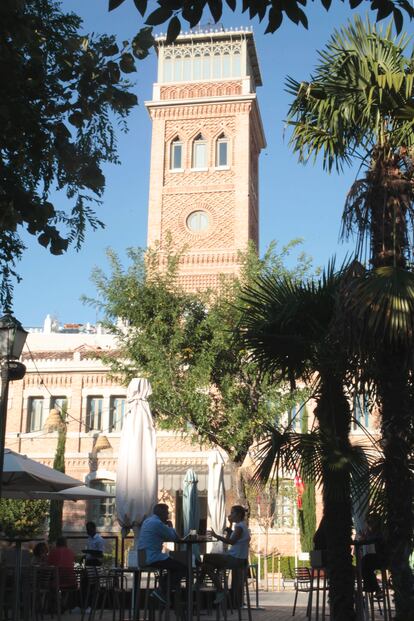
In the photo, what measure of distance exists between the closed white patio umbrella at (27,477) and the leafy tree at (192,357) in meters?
8.56

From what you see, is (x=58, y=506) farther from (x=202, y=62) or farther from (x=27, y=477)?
(x=202, y=62)

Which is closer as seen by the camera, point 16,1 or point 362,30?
point 16,1

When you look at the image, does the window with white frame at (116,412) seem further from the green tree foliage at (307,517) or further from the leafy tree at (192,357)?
the leafy tree at (192,357)

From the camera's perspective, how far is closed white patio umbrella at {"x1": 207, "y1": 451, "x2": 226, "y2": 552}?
702 inches

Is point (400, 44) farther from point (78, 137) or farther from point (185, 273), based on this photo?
point (185, 273)

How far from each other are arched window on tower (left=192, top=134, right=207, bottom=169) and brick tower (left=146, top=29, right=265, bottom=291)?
5cm

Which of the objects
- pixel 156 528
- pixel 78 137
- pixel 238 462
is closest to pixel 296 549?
pixel 238 462

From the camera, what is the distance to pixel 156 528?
9.62 meters

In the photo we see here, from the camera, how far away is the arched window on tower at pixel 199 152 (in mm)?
42844

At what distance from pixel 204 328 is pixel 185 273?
58.8ft

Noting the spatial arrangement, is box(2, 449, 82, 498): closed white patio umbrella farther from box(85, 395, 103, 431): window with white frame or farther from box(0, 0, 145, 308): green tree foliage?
box(85, 395, 103, 431): window with white frame

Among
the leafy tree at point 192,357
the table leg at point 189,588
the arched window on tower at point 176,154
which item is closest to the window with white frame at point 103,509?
the leafy tree at point 192,357

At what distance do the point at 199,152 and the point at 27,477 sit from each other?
32.1 metres

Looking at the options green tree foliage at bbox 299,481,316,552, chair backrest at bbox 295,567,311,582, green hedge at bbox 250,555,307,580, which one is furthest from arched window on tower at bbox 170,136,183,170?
chair backrest at bbox 295,567,311,582
